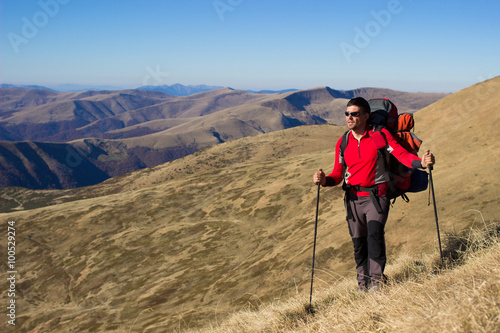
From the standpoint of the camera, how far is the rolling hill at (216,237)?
59.0 feet

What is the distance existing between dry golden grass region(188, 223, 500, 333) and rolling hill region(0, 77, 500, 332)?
3.87 ft

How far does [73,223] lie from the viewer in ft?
206

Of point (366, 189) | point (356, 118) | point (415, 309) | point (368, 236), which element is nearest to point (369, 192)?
point (366, 189)

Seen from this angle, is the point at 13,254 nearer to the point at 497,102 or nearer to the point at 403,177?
the point at 403,177

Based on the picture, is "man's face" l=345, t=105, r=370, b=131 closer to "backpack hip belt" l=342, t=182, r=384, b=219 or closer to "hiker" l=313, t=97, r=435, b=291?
"hiker" l=313, t=97, r=435, b=291

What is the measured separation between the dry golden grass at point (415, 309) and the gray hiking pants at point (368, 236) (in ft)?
1.42

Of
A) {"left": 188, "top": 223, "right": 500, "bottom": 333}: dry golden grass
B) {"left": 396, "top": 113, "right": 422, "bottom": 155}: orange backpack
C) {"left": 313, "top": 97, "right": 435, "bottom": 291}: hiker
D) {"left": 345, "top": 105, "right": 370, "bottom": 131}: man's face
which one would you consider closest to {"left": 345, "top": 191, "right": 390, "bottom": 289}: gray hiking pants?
{"left": 313, "top": 97, "right": 435, "bottom": 291}: hiker

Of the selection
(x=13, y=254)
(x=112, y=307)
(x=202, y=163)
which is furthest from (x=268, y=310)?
(x=202, y=163)

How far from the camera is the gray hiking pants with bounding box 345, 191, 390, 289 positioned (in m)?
6.80

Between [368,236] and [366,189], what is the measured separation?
101 centimetres

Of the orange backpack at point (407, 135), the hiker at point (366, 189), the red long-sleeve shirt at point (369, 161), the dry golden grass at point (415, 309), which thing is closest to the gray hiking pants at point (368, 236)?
the hiker at point (366, 189)

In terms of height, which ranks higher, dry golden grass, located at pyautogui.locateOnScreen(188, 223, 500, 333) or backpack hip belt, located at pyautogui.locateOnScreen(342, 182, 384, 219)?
backpack hip belt, located at pyautogui.locateOnScreen(342, 182, 384, 219)

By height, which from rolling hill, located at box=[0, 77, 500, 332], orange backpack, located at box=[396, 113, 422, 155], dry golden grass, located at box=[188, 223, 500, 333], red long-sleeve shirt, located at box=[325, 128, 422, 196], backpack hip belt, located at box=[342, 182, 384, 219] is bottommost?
rolling hill, located at box=[0, 77, 500, 332]

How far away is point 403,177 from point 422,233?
32.6ft
